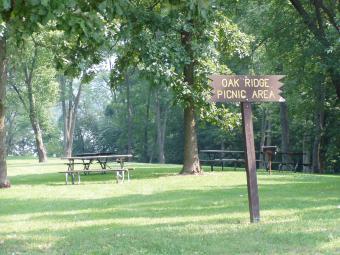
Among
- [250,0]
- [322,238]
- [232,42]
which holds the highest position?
[250,0]

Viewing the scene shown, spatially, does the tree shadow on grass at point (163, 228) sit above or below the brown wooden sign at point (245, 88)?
below

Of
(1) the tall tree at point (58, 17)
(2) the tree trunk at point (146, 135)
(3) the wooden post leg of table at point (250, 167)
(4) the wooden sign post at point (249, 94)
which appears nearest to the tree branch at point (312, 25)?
(4) the wooden sign post at point (249, 94)

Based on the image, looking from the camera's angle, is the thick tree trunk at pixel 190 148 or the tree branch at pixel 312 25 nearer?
the tree branch at pixel 312 25

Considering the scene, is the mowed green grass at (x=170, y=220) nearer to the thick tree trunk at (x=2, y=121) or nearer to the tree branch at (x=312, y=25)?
the thick tree trunk at (x=2, y=121)

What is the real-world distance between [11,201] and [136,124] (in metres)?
46.6

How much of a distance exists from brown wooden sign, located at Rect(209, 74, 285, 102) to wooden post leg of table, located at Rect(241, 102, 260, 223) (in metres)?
0.19

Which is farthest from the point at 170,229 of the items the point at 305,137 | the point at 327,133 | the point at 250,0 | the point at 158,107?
the point at 158,107

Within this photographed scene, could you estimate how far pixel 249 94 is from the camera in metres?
8.16

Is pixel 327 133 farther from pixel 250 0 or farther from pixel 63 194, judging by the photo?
pixel 63 194

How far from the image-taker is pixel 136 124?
193ft

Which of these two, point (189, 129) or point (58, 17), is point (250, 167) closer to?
point (58, 17)

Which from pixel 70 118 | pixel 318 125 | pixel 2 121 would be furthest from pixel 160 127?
pixel 2 121

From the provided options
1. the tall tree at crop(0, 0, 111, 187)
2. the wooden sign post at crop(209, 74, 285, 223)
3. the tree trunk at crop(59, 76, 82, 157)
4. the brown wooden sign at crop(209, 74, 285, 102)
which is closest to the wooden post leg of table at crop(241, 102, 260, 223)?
the wooden sign post at crop(209, 74, 285, 223)

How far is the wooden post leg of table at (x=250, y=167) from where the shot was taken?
8125 millimetres
